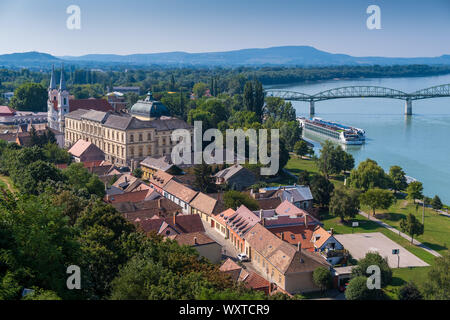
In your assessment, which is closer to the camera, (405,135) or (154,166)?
(154,166)

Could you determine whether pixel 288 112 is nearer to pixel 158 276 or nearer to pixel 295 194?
pixel 295 194

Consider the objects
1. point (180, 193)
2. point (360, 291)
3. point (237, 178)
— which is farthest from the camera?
point (237, 178)

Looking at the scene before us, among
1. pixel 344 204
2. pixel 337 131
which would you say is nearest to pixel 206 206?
pixel 344 204

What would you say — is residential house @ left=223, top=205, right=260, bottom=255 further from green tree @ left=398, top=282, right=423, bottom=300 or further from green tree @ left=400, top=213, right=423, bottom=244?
green tree @ left=400, top=213, right=423, bottom=244

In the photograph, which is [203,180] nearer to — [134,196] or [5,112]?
[134,196]

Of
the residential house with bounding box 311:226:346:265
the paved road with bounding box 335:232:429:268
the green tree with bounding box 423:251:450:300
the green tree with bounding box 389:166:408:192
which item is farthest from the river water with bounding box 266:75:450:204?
the green tree with bounding box 423:251:450:300
